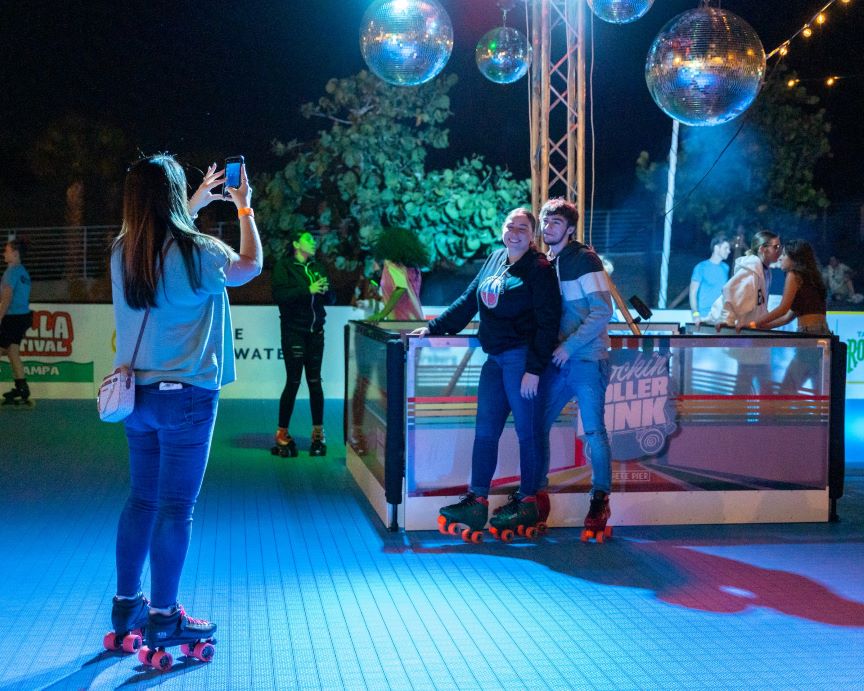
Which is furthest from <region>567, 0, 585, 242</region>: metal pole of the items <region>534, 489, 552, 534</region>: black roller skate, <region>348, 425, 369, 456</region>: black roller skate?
<region>534, 489, 552, 534</region>: black roller skate

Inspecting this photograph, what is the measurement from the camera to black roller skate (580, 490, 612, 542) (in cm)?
565

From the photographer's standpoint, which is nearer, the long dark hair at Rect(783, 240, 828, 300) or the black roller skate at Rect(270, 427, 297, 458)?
the long dark hair at Rect(783, 240, 828, 300)

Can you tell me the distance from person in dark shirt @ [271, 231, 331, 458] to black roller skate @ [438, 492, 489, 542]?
2.74 metres

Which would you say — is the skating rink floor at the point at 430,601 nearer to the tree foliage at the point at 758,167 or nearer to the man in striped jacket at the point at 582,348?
the man in striped jacket at the point at 582,348

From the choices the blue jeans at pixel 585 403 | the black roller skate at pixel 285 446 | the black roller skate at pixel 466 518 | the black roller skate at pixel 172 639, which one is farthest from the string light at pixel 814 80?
the black roller skate at pixel 172 639

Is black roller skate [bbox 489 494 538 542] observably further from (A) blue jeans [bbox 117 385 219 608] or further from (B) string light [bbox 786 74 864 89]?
(B) string light [bbox 786 74 864 89]

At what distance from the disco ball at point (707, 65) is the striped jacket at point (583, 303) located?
63.1 inches

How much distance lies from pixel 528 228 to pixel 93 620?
9.54 ft

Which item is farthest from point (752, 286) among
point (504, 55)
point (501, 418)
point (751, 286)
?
point (501, 418)

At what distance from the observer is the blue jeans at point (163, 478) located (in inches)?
145

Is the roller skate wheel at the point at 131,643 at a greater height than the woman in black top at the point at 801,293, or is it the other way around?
the woman in black top at the point at 801,293

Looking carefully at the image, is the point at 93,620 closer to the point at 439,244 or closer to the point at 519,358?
the point at 519,358

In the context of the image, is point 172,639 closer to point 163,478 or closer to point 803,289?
point 163,478

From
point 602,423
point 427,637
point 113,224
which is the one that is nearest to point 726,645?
point 427,637
